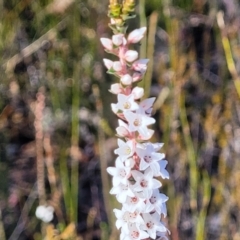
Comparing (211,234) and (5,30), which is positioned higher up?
(5,30)

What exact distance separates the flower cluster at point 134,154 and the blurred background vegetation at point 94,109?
2.64 ft

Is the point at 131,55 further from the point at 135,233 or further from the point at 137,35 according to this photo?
the point at 135,233

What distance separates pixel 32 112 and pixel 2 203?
38 cm

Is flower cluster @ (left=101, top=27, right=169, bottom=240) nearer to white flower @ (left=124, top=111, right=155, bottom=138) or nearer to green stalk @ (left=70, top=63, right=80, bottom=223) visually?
white flower @ (left=124, top=111, right=155, bottom=138)

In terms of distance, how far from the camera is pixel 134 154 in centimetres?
Answer: 79

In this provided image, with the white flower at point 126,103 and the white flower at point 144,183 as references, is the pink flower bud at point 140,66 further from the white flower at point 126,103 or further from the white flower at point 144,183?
→ the white flower at point 144,183

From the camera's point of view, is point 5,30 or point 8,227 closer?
point 8,227

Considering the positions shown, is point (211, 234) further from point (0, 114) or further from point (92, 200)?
point (0, 114)

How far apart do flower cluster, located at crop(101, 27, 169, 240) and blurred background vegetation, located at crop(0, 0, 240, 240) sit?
805mm

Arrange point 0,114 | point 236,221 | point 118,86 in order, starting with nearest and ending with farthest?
1. point 118,86
2. point 236,221
3. point 0,114

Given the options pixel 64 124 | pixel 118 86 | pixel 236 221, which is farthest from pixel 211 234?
pixel 118 86

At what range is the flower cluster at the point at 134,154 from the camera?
0.76 m

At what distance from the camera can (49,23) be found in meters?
1.93

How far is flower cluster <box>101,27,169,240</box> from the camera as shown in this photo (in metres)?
0.76
